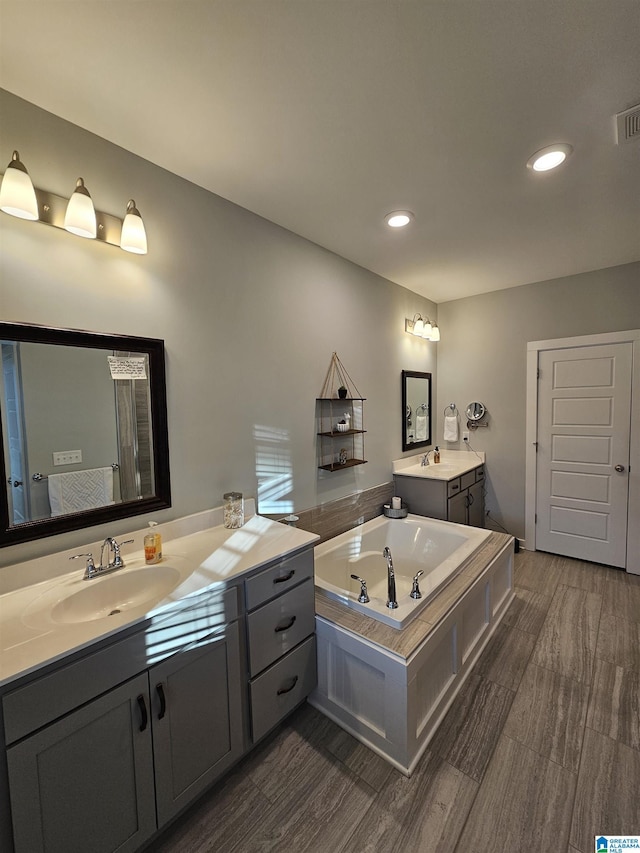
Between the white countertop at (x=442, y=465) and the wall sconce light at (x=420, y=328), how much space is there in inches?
48.2

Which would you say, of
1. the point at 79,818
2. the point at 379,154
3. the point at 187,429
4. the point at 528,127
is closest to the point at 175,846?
the point at 79,818

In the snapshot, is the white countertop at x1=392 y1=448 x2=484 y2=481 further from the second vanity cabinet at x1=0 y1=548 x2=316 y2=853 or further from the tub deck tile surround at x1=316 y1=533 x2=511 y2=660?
the second vanity cabinet at x1=0 y1=548 x2=316 y2=853

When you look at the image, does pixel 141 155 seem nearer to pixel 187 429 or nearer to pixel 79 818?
pixel 187 429

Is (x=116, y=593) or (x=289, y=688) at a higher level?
(x=116, y=593)

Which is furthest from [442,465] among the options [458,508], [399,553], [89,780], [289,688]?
[89,780]

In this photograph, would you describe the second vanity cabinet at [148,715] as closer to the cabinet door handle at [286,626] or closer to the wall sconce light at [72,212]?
the cabinet door handle at [286,626]

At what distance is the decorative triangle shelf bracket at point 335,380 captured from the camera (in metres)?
2.64

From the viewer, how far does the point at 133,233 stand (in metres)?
1.51

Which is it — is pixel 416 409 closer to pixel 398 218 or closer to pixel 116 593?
pixel 398 218

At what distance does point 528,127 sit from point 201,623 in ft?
7.78

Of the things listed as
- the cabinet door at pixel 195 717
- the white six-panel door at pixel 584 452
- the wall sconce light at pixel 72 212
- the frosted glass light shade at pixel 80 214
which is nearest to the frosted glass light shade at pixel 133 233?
the wall sconce light at pixel 72 212

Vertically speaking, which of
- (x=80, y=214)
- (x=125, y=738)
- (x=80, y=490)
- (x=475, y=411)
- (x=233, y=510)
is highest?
(x=80, y=214)

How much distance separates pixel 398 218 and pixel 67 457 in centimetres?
219

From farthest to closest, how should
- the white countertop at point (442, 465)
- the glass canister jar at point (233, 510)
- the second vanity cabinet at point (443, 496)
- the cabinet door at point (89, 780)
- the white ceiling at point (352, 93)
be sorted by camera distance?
the white countertop at point (442, 465) < the second vanity cabinet at point (443, 496) < the glass canister jar at point (233, 510) < the white ceiling at point (352, 93) < the cabinet door at point (89, 780)
